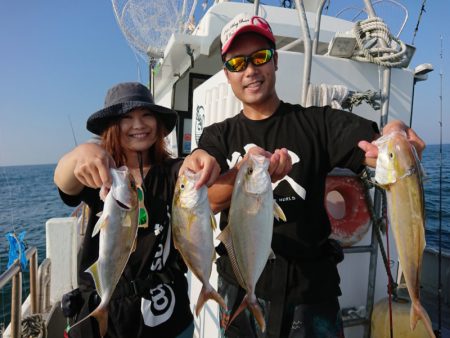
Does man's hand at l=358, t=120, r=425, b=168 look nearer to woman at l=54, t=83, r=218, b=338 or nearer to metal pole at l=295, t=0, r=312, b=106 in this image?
woman at l=54, t=83, r=218, b=338

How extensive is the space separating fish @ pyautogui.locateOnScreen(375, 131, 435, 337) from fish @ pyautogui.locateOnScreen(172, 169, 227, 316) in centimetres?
103

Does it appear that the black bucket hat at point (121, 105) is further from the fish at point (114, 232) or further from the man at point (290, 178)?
the fish at point (114, 232)

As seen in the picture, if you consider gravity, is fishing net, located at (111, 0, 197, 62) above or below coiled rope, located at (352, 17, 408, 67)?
Result: above

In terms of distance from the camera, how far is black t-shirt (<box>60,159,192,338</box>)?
7.64 feet

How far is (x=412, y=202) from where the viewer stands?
182cm

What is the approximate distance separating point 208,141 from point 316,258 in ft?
4.05

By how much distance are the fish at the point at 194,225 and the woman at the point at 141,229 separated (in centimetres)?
52

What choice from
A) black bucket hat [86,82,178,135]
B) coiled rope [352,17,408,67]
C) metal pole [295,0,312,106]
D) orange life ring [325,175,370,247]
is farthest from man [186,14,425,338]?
coiled rope [352,17,408,67]

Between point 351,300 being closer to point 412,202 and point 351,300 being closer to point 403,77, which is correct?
point 412,202

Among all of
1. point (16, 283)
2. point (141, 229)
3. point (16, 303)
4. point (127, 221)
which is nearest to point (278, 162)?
point (127, 221)

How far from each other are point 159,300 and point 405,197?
181cm

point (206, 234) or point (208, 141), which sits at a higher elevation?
point (208, 141)

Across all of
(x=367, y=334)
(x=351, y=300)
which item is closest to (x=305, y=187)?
(x=351, y=300)

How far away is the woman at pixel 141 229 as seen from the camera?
2330 mm
